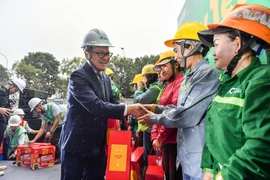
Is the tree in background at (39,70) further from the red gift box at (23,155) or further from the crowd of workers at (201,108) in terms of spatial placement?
the crowd of workers at (201,108)

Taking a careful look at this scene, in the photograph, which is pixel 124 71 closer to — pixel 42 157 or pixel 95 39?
pixel 42 157

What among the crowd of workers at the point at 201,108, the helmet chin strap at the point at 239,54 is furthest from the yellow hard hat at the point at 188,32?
the helmet chin strap at the point at 239,54

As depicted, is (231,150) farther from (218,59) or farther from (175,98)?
(175,98)

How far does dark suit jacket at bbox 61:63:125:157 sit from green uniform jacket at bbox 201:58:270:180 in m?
1.22

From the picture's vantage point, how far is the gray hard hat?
2395 millimetres

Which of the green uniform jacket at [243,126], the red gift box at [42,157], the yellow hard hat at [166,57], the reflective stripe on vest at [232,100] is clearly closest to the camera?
the green uniform jacket at [243,126]

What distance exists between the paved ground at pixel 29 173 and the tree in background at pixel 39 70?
40.1m

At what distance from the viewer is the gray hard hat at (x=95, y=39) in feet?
7.86

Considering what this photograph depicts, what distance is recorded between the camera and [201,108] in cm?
172

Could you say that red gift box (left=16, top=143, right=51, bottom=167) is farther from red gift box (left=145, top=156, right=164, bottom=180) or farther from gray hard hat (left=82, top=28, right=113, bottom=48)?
gray hard hat (left=82, top=28, right=113, bottom=48)

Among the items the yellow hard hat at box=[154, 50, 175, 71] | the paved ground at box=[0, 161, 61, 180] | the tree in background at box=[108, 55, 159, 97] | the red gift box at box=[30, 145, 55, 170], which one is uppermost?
the tree in background at box=[108, 55, 159, 97]

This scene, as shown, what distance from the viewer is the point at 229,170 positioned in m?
0.93

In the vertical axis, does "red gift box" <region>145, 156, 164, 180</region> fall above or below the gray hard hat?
below

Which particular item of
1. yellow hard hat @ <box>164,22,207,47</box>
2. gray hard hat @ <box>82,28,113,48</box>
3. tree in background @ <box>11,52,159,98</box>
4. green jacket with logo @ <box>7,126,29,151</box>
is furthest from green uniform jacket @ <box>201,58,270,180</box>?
tree in background @ <box>11,52,159,98</box>
